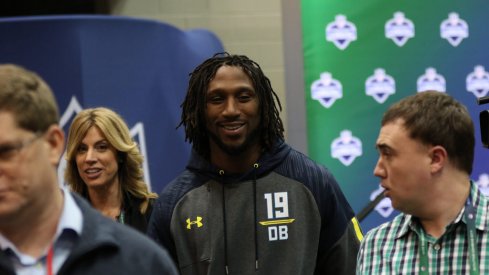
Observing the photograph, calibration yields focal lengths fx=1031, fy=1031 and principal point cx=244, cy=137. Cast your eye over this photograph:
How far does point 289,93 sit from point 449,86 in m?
1.14

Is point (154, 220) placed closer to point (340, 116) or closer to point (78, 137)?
point (78, 137)

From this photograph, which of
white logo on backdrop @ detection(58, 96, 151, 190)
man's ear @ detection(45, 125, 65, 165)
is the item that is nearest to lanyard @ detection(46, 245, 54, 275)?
man's ear @ detection(45, 125, 65, 165)

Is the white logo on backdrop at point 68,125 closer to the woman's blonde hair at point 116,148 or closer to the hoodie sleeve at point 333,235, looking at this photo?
the woman's blonde hair at point 116,148

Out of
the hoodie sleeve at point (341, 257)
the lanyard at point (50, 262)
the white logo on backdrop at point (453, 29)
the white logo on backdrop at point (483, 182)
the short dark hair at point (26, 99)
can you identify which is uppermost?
the white logo on backdrop at point (453, 29)

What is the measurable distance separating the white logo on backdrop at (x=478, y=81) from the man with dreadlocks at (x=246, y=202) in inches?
145

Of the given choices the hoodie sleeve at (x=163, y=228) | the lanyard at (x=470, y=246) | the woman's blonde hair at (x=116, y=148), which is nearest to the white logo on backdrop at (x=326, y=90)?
the woman's blonde hair at (x=116, y=148)

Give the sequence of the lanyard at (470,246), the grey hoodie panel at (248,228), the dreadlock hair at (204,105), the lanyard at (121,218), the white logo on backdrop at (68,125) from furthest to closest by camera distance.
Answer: the white logo on backdrop at (68,125) → the lanyard at (121,218) → the dreadlock hair at (204,105) → the grey hoodie panel at (248,228) → the lanyard at (470,246)

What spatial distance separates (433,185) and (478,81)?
4.47 meters

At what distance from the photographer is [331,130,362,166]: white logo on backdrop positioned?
722 centimetres

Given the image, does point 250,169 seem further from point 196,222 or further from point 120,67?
point 120,67

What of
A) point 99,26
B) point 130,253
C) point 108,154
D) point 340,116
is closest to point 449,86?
point 340,116

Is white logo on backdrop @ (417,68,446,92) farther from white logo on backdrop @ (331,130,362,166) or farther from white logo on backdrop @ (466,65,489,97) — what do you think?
white logo on backdrop @ (331,130,362,166)

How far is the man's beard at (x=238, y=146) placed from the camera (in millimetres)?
3781

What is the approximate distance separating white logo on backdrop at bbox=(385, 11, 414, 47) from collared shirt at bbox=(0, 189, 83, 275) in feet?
17.4
